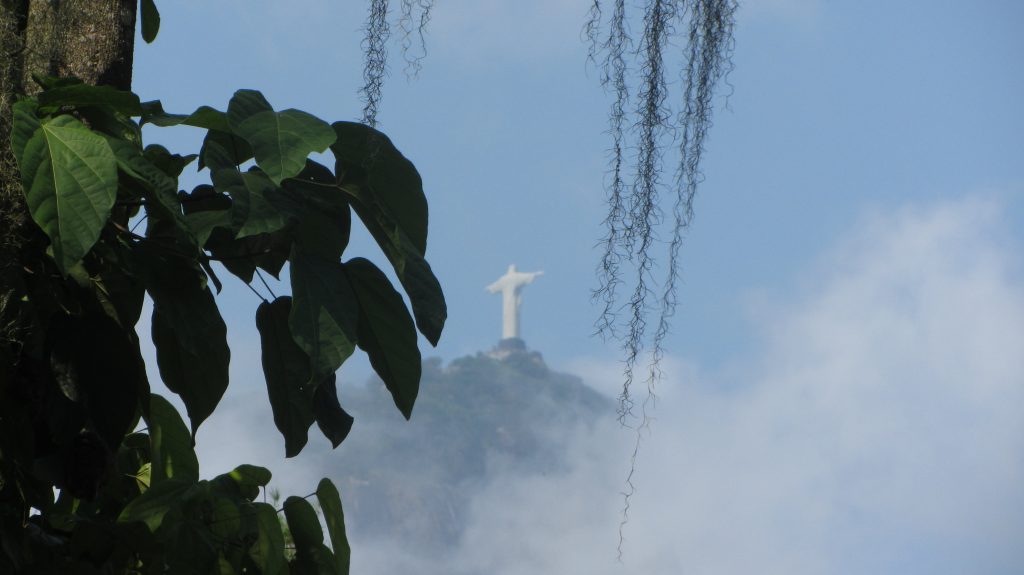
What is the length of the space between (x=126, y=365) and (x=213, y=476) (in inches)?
8.3

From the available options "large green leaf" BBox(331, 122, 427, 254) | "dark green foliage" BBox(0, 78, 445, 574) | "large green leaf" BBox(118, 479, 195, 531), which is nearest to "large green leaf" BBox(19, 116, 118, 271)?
"dark green foliage" BBox(0, 78, 445, 574)

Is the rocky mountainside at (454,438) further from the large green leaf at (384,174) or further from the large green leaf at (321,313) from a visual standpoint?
the large green leaf at (321,313)

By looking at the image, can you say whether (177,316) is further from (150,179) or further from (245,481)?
(245,481)

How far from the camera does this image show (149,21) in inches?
60.9

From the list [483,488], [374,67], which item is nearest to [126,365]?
[374,67]

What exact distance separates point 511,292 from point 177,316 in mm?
53575

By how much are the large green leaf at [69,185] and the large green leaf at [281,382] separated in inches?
10.8

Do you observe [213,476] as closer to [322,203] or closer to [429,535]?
[322,203]

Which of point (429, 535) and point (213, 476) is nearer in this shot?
point (213, 476)

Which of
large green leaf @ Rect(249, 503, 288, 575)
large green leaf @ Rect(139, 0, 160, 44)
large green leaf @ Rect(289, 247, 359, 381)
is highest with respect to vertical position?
large green leaf @ Rect(139, 0, 160, 44)

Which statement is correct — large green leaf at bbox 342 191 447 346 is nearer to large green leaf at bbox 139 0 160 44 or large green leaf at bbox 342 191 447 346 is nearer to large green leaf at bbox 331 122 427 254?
large green leaf at bbox 331 122 427 254

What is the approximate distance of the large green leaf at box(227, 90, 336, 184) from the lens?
0.95m

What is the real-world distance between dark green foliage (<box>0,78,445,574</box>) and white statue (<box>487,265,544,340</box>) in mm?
47578

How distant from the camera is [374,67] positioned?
1248mm
